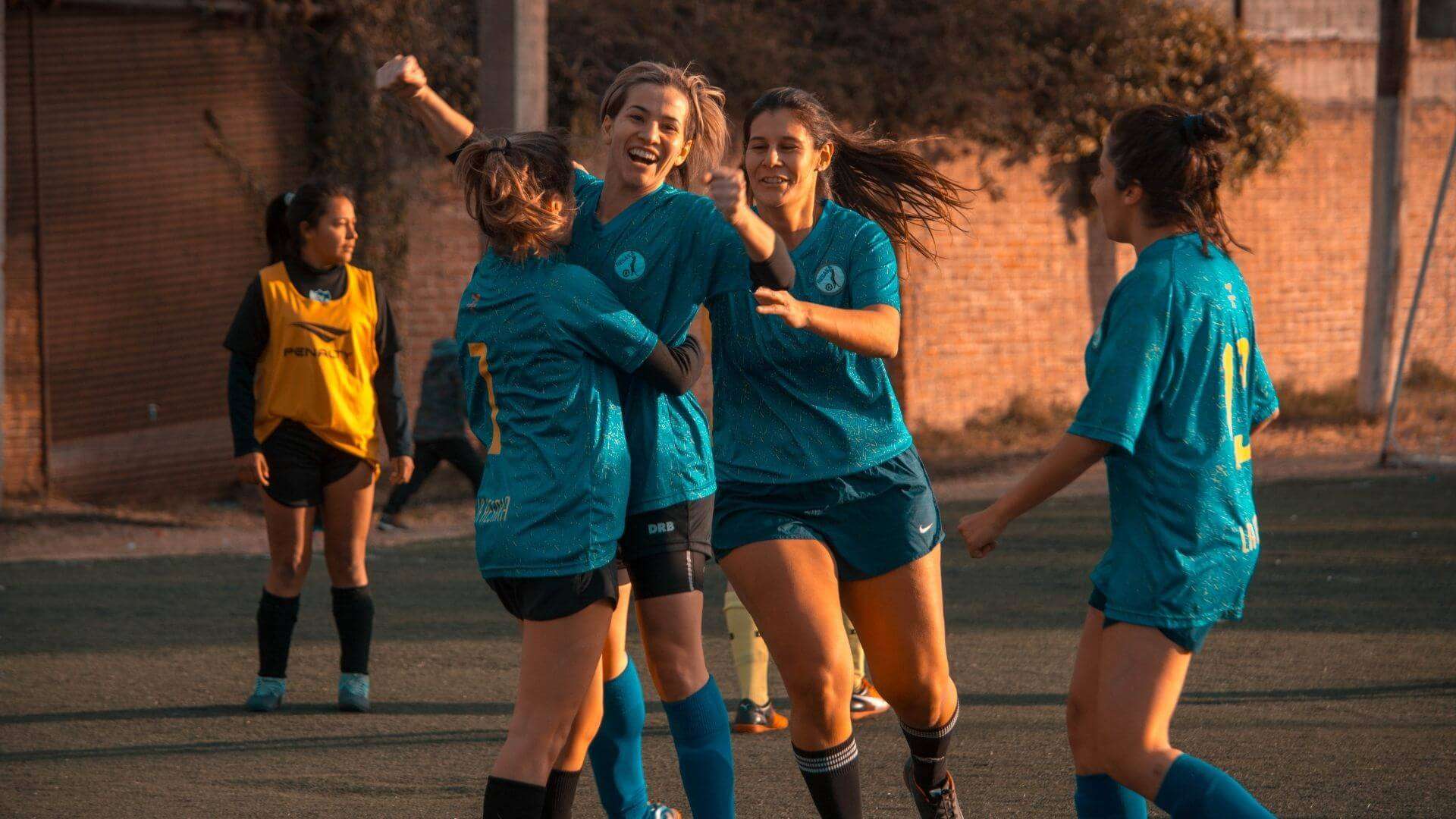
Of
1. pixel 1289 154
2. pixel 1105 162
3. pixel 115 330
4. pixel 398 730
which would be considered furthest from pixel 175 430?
pixel 1289 154

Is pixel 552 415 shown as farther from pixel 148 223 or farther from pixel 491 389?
pixel 148 223

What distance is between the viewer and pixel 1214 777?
3250 millimetres

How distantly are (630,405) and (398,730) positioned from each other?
2.53 metres

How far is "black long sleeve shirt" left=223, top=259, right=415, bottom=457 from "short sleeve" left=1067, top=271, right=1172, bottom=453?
11.3 feet

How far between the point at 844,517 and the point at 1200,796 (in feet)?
3.71

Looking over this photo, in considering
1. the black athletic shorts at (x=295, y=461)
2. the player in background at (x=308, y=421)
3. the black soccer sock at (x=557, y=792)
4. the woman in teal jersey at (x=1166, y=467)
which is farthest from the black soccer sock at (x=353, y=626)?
the woman in teal jersey at (x=1166, y=467)

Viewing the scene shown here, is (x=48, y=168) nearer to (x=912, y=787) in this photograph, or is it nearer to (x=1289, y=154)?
(x=912, y=787)

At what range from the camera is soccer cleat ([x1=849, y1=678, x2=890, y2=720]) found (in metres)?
5.90

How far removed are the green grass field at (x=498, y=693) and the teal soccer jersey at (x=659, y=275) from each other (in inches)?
58.3

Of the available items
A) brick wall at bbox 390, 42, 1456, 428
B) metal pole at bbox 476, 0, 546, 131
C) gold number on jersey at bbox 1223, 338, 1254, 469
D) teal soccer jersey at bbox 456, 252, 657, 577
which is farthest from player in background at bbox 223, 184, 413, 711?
brick wall at bbox 390, 42, 1456, 428

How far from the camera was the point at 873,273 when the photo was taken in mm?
3914

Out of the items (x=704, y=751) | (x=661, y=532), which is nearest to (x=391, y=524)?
(x=704, y=751)

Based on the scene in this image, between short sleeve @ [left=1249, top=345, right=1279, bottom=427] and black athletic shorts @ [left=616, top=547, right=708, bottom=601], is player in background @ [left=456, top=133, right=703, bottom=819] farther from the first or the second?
short sleeve @ [left=1249, top=345, right=1279, bottom=427]

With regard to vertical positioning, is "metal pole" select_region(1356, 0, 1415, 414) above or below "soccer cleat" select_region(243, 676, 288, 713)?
above
